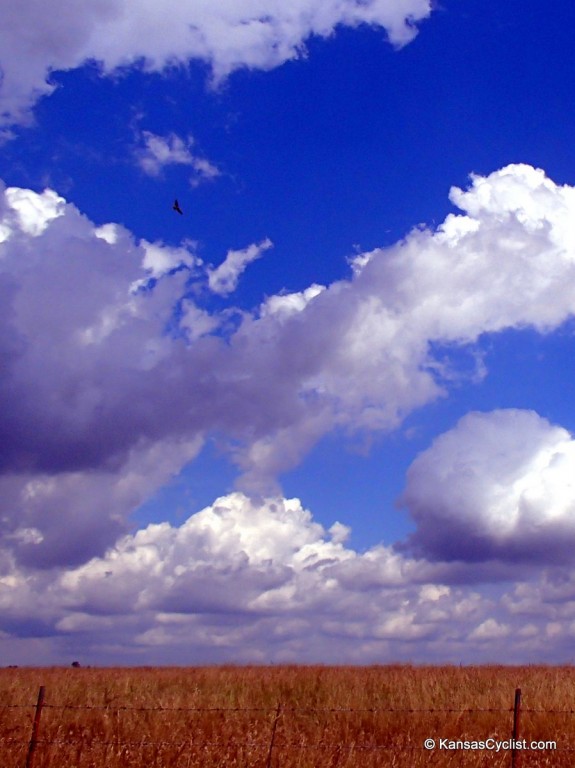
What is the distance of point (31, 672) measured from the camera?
26734mm

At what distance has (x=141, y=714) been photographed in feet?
61.9

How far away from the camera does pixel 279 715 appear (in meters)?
14.6

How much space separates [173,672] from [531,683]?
11.6 m

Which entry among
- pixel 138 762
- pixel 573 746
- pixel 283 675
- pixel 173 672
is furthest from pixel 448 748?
pixel 173 672

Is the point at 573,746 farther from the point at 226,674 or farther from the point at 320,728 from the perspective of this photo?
the point at 226,674

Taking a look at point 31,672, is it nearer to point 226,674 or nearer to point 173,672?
point 173,672

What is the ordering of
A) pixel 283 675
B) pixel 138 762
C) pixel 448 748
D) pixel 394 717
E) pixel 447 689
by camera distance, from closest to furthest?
pixel 138 762 < pixel 448 748 < pixel 394 717 < pixel 447 689 < pixel 283 675

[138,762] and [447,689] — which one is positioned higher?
[447,689]

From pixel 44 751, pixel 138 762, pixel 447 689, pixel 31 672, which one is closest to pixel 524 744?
pixel 447 689

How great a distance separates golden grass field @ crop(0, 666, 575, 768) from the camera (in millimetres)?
14641

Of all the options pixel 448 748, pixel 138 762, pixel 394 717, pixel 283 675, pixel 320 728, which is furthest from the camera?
pixel 283 675

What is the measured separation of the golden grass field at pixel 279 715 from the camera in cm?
1464

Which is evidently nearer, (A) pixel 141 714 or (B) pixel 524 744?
(B) pixel 524 744

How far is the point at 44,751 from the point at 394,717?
8.55 metres
